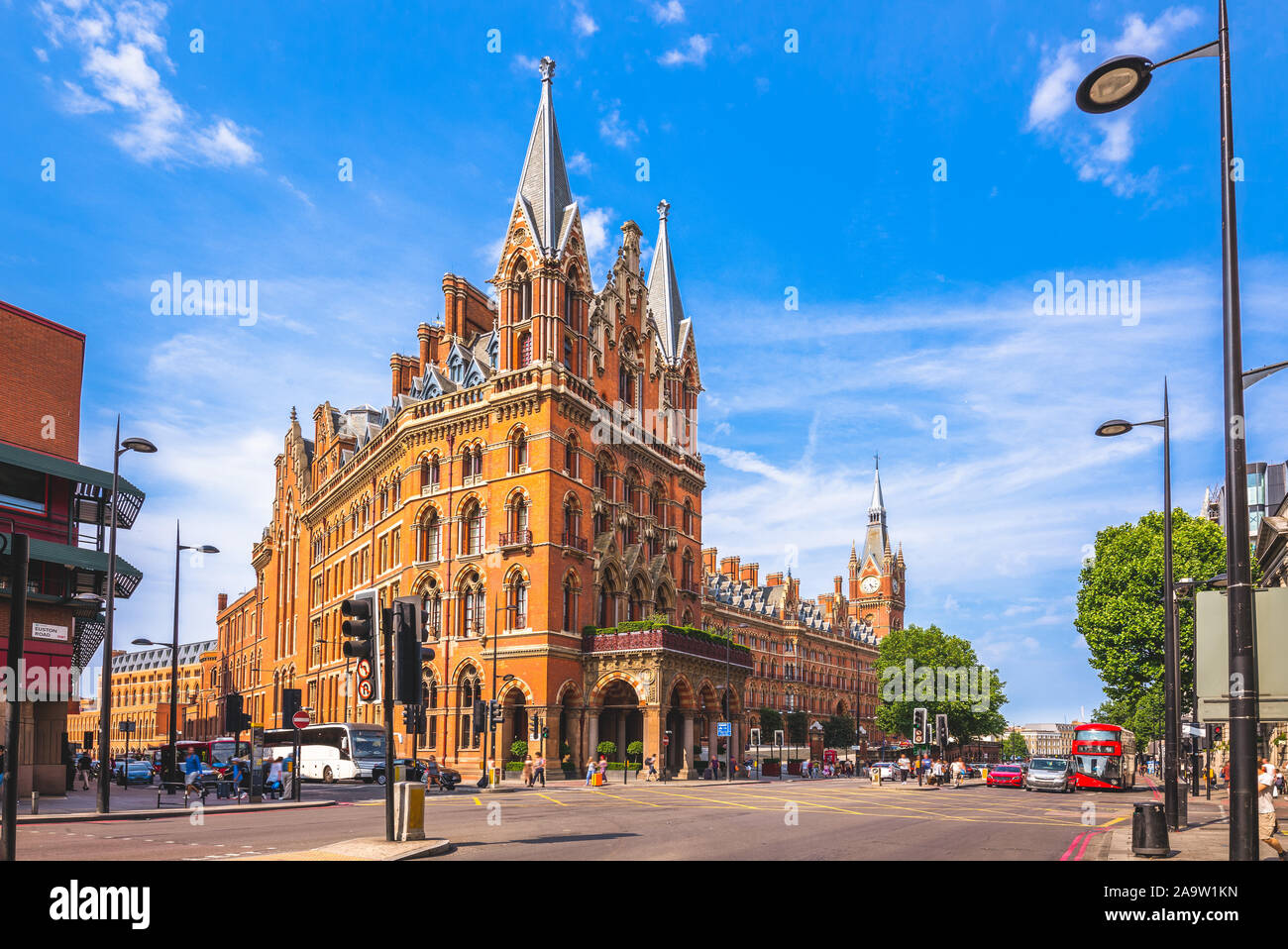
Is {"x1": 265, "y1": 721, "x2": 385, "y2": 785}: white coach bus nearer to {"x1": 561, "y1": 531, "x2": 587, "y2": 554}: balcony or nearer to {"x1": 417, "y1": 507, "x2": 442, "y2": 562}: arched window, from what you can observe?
{"x1": 417, "y1": 507, "x2": 442, "y2": 562}: arched window

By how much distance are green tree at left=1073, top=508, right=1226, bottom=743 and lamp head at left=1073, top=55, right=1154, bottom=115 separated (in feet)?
158

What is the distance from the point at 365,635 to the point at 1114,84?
11951 mm

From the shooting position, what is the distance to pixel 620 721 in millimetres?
55844

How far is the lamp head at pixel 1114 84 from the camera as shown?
10.7m

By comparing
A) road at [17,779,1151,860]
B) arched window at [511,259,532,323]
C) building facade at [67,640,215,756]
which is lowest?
building facade at [67,640,215,756]

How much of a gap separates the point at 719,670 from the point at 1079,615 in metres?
19.6

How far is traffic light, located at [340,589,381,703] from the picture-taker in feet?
50.8

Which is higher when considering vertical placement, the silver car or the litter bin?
the litter bin

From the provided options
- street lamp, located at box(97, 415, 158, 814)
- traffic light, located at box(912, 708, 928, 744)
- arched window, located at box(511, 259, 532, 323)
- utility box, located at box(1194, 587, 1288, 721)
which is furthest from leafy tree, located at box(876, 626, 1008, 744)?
utility box, located at box(1194, 587, 1288, 721)

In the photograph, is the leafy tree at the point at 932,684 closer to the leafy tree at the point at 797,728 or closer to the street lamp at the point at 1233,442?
the leafy tree at the point at 797,728
